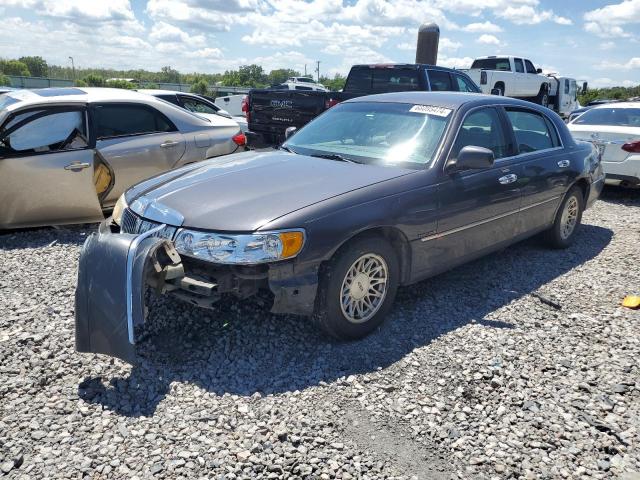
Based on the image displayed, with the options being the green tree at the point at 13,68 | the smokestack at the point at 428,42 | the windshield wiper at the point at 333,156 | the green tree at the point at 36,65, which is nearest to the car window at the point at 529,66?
the smokestack at the point at 428,42

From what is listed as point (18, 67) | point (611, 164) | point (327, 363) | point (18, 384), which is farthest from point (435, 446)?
point (18, 67)

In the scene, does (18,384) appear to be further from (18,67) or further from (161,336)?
(18,67)

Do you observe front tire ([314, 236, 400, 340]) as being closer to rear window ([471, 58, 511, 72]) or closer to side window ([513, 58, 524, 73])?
rear window ([471, 58, 511, 72])

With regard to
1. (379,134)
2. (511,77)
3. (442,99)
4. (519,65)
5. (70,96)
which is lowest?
(379,134)

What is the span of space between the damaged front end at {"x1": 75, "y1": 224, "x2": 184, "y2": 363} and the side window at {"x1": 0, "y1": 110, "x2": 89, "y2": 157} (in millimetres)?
2916

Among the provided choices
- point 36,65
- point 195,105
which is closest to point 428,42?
point 195,105

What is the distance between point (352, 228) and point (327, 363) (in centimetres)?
87

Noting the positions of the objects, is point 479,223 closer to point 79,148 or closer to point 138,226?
point 138,226

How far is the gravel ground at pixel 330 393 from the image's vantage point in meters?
2.60

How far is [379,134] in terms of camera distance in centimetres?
442

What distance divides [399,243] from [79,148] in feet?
12.2

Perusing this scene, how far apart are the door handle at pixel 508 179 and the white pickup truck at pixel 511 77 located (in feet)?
42.6

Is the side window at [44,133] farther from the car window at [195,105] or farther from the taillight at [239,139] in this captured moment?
the car window at [195,105]

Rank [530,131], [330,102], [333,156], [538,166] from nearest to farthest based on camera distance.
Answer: [333,156] → [538,166] → [530,131] → [330,102]
